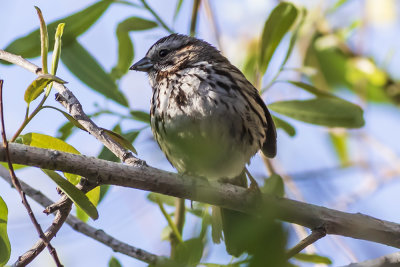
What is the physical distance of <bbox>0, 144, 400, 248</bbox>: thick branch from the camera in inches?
79.4

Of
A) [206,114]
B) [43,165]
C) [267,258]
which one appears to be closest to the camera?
[267,258]

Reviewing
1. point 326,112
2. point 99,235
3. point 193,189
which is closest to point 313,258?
point 193,189

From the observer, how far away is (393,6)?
4.72 metres

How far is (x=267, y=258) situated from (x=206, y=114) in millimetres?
2443

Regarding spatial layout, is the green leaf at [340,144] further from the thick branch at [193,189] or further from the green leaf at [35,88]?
the green leaf at [35,88]

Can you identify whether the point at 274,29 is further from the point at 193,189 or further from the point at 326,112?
the point at 193,189

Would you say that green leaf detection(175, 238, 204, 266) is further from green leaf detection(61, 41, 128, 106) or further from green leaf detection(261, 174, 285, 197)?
green leaf detection(61, 41, 128, 106)

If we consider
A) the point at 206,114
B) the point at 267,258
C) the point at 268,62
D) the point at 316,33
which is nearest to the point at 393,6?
the point at 316,33

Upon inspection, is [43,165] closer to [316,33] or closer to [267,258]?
[267,258]

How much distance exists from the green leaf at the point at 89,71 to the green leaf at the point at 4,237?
4.12 feet

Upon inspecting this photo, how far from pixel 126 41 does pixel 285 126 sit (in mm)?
1106

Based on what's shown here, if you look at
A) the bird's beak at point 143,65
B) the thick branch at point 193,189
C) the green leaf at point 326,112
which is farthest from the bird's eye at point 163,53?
the thick branch at point 193,189

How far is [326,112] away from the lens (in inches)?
132

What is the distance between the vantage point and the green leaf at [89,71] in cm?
325
